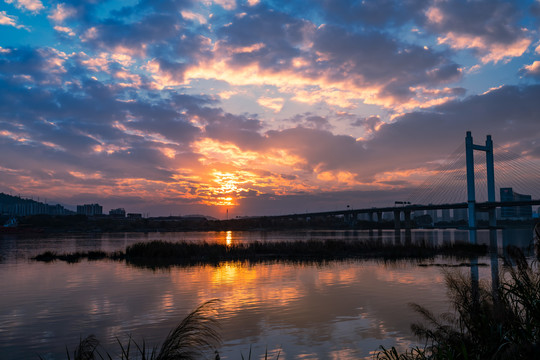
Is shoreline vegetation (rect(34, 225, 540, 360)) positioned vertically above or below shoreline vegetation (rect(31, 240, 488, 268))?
above

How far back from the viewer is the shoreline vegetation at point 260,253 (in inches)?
1465

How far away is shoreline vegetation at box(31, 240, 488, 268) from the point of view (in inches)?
1465

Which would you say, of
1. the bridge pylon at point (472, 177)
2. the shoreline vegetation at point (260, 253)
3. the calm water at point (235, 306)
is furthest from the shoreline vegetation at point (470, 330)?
the bridge pylon at point (472, 177)

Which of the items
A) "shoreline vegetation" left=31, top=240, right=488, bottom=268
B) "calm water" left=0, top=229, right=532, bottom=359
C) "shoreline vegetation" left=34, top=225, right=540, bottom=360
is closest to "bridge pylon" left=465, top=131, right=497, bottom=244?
"shoreline vegetation" left=31, top=240, right=488, bottom=268

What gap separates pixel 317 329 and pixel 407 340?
288 cm

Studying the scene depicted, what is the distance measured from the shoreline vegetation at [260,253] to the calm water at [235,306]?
662cm

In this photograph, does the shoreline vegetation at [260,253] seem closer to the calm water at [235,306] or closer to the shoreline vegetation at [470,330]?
the calm water at [235,306]

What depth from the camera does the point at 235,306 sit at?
1742 centimetres

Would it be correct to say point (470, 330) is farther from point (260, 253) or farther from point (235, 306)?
point (260, 253)

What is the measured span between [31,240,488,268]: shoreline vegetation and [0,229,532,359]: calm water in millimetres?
6621

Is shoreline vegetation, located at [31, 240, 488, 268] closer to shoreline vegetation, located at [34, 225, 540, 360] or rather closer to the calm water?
the calm water

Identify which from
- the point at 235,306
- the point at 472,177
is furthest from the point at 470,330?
the point at 472,177

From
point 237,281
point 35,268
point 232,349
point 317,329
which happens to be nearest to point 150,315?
point 232,349

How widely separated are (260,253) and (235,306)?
24.5 meters
